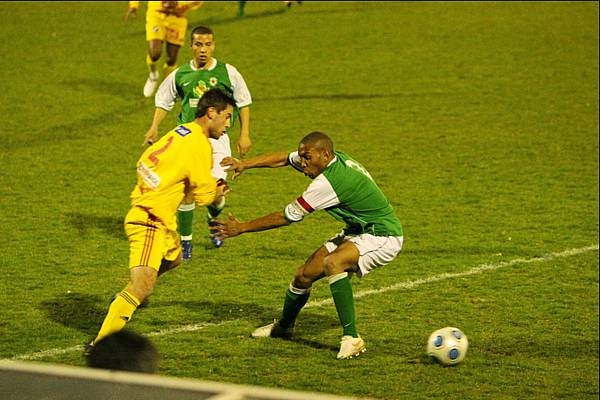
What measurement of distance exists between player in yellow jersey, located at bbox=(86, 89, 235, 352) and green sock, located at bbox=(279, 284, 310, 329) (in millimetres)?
1032

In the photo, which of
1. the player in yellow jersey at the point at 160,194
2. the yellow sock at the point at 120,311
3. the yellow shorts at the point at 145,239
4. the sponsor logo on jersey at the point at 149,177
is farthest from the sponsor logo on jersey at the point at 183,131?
the yellow sock at the point at 120,311

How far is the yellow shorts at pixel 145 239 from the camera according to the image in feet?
25.2

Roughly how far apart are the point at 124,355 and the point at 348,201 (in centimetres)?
412

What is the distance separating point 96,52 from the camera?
2158cm

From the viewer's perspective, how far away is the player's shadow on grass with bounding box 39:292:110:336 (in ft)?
28.9

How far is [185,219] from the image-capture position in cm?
1047

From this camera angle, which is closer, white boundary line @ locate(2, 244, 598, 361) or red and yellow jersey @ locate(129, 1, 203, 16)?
white boundary line @ locate(2, 244, 598, 361)

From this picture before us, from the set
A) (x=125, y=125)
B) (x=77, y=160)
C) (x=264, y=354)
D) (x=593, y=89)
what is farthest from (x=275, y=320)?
(x=593, y=89)

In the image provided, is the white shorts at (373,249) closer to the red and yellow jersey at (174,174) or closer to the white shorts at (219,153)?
the red and yellow jersey at (174,174)

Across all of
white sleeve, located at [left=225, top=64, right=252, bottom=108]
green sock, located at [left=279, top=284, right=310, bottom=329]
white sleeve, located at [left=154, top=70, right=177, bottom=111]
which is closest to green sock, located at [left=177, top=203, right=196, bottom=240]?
white sleeve, located at [left=154, top=70, right=177, bottom=111]

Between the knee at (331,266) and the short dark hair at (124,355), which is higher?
the short dark hair at (124,355)

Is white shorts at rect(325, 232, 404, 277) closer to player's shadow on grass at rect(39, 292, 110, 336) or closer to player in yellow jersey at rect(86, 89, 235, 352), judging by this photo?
player in yellow jersey at rect(86, 89, 235, 352)

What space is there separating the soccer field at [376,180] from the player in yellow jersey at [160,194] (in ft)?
2.11

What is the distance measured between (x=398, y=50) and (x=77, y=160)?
9.24 meters
